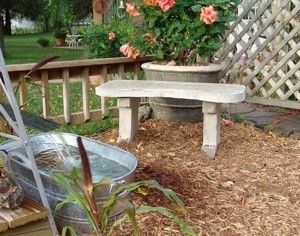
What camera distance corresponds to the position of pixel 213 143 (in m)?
3.30

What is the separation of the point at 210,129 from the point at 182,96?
0.31m

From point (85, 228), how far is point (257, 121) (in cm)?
296

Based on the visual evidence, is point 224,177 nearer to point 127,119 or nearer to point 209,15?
point 127,119

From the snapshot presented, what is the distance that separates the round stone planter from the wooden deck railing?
0.37m

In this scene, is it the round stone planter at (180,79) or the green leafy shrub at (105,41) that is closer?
the round stone planter at (180,79)

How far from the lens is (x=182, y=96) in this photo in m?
3.26

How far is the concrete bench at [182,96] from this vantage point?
125 inches

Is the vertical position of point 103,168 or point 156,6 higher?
point 156,6

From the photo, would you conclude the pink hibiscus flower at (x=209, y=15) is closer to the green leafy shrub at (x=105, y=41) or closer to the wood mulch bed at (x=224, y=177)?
the wood mulch bed at (x=224, y=177)

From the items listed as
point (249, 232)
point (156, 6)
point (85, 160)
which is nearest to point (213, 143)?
point (249, 232)

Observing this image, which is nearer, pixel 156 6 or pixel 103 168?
pixel 103 168

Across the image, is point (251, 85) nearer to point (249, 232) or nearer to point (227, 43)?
point (227, 43)

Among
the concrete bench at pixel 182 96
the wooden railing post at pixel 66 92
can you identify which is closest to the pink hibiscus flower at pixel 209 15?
the concrete bench at pixel 182 96

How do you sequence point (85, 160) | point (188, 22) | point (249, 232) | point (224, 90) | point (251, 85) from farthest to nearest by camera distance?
point (251, 85), point (188, 22), point (224, 90), point (249, 232), point (85, 160)
